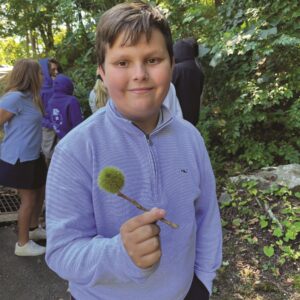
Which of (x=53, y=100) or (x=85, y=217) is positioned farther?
(x=53, y=100)

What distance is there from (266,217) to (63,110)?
2.54m

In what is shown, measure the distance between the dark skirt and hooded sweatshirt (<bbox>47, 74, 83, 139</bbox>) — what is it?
68 centimetres

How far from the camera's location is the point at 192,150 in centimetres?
142

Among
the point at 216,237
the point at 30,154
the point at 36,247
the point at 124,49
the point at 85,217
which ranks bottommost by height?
the point at 36,247

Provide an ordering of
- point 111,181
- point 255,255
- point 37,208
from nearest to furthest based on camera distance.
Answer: point 111,181 → point 255,255 → point 37,208

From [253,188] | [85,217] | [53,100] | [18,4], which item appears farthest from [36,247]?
[18,4]

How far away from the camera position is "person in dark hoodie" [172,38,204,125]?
407 centimetres

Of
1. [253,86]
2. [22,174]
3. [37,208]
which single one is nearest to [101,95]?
[22,174]

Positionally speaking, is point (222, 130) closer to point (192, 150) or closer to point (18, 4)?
point (192, 150)

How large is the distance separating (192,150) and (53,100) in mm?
3092

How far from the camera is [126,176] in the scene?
122cm

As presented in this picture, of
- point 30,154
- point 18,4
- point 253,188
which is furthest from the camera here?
point 18,4

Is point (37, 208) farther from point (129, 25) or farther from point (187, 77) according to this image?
point (129, 25)

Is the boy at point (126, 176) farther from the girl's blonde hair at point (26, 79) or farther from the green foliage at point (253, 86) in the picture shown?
the green foliage at point (253, 86)
